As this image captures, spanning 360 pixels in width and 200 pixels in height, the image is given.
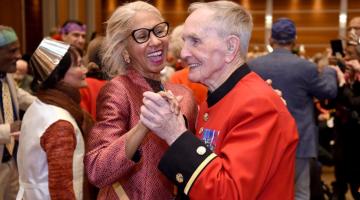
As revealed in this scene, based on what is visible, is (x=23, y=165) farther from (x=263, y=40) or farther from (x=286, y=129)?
(x=263, y=40)

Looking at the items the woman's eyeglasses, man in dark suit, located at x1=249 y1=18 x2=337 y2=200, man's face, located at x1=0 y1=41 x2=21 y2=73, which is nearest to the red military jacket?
the woman's eyeglasses

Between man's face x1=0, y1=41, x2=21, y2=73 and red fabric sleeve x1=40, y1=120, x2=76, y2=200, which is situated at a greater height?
man's face x1=0, y1=41, x2=21, y2=73

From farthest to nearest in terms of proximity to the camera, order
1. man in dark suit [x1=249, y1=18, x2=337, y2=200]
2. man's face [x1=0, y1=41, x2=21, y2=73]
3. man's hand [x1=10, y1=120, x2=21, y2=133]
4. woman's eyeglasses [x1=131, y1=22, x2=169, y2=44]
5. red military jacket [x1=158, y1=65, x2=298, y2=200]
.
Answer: man in dark suit [x1=249, y1=18, x2=337, y2=200], man's face [x1=0, y1=41, x2=21, y2=73], man's hand [x1=10, y1=120, x2=21, y2=133], woman's eyeglasses [x1=131, y1=22, x2=169, y2=44], red military jacket [x1=158, y1=65, x2=298, y2=200]

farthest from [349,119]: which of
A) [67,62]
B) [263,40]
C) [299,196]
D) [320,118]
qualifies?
[263,40]

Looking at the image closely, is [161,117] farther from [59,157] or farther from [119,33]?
[59,157]

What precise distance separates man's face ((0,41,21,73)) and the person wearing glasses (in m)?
1.32

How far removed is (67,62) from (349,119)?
2.93 meters

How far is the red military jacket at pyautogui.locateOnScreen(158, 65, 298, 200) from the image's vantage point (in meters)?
1.31

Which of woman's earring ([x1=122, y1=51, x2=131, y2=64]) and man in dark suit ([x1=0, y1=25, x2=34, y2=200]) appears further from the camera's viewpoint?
man in dark suit ([x1=0, y1=25, x2=34, y2=200])

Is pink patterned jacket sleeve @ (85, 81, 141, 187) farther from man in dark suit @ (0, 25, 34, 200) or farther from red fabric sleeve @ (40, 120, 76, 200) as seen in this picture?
man in dark suit @ (0, 25, 34, 200)

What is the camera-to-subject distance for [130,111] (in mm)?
1742

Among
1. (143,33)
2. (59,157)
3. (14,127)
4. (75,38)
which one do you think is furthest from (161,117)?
(75,38)

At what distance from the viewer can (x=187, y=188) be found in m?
1.36

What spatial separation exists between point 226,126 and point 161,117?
0.18 metres
